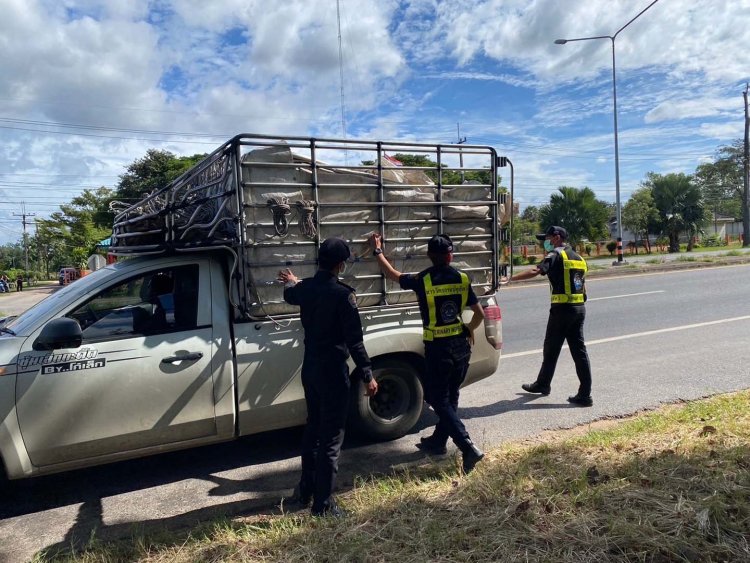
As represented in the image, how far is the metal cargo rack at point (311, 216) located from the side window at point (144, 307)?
269 mm

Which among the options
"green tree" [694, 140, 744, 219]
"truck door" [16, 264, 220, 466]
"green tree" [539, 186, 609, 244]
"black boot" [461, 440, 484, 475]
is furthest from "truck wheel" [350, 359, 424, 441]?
"green tree" [694, 140, 744, 219]

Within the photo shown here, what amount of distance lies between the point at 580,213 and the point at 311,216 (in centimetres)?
3330

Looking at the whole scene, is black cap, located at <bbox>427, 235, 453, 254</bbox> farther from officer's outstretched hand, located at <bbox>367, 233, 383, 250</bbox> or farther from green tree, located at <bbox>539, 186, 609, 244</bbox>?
green tree, located at <bbox>539, 186, 609, 244</bbox>

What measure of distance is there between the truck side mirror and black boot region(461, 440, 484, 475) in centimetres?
271

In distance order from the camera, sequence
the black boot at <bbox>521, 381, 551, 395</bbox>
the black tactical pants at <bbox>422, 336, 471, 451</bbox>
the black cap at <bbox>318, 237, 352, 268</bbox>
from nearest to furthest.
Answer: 1. the black cap at <bbox>318, 237, 352, 268</bbox>
2. the black tactical pants at <bbox>422, 336, 471, 451</bbox>
3. the black boot at <bbox>521, 381, 551, 395</bbox>

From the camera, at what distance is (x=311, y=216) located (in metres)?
4.25

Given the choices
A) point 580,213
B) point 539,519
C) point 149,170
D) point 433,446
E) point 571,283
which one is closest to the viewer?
point 539,519

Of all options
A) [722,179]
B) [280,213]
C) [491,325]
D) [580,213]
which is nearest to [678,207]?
[580,213]

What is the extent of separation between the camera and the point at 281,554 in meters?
2.88

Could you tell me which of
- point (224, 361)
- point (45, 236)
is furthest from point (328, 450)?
point (45, 236)

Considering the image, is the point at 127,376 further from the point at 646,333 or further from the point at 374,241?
the point at 646,333

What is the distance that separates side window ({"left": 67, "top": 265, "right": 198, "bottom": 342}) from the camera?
3.83 metres

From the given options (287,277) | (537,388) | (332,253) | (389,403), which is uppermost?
(332,253)

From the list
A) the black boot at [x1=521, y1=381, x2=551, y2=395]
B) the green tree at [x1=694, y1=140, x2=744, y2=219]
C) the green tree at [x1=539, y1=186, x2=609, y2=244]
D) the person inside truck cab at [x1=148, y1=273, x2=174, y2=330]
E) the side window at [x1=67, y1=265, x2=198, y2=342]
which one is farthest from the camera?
the green tree at [x1=694, y1=140, x2=744, y2=219]
